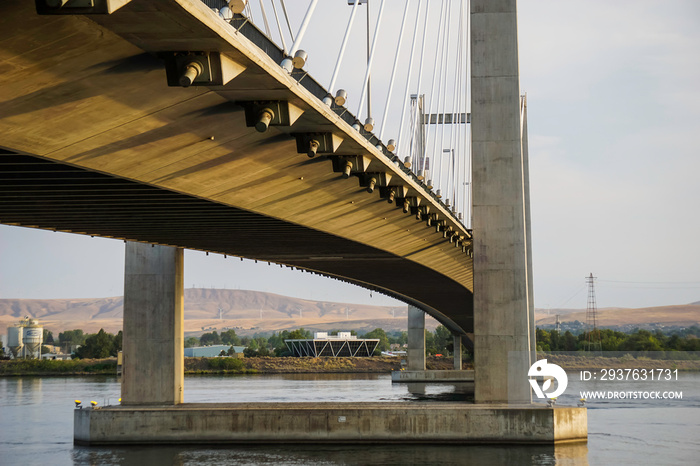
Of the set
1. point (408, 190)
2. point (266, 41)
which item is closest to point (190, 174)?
point (266, 41)

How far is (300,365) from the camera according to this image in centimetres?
15300

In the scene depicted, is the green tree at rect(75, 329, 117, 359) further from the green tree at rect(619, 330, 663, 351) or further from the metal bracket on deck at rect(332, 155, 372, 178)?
the metal bracket on deck at rect(332, 155, 372, 178)

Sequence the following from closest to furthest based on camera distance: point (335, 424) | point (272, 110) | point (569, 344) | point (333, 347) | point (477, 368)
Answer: point (272, 110) < point (335, 424) < point (477, 368) < point (569, 344) < point (333, 347)

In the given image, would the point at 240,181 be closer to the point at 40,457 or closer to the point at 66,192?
the point at 66,192

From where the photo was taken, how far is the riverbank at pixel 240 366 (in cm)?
13575

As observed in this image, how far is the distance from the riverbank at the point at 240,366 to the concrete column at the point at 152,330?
10312 cm

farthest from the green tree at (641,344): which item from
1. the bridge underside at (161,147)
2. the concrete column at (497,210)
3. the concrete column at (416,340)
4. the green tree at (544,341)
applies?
the bridge underside at (161,147)

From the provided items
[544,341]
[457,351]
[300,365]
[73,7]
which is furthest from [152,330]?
[544,341]

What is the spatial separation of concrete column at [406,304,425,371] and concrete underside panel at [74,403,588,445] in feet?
237

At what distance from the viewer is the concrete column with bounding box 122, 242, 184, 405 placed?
33.4 meters

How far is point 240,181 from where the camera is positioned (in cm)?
2056

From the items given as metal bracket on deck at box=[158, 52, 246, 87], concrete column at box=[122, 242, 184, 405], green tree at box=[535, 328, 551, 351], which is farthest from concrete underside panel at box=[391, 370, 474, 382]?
metal bracket on deck at box=[158, 52, 246, 87]

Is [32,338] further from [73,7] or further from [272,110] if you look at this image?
[73,7]

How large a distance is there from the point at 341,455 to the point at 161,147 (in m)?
14.2
